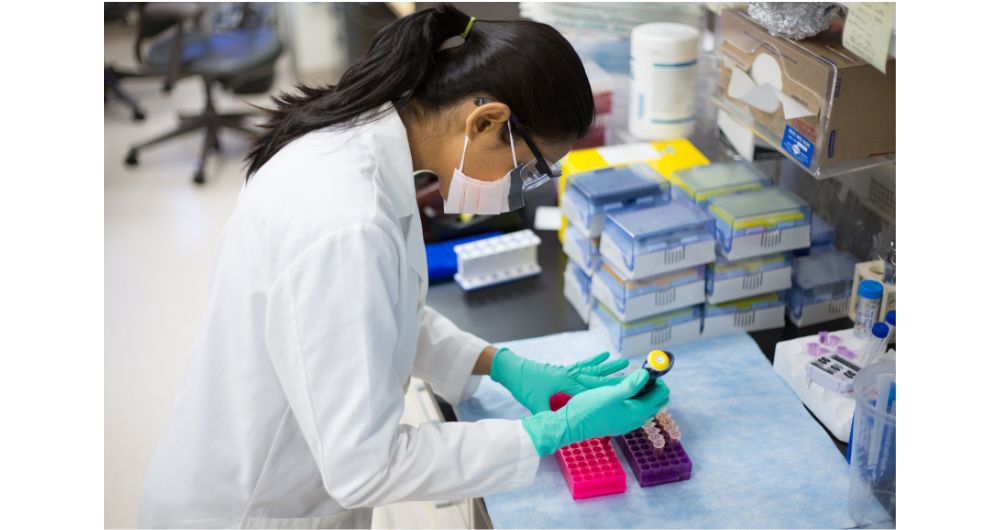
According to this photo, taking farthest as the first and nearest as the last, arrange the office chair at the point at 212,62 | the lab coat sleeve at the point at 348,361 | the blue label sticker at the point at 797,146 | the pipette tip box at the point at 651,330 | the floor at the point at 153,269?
1. the office chair at the point at 212,62
2. the floor at the point at 153,269
3. the pipette tip box at the point at 651,330
4. the blue label sticker at the point at 797,146
5. the lab coat sleeve at the point at 348,361

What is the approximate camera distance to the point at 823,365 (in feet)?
4.91

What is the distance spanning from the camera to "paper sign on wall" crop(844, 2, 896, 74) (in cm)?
129

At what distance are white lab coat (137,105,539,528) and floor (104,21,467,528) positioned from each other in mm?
707

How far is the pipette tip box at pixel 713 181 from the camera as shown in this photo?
66.7 inches

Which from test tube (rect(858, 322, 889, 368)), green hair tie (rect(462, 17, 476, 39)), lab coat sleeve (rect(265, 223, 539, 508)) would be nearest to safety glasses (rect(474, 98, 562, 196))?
green hair tie (rect(462, 17, 476, 39))

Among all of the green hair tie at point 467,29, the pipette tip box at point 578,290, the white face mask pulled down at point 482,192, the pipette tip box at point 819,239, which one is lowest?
the pipette tip box at point 578,290

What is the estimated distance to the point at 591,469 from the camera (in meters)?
1.36

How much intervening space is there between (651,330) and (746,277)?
0.67 ft

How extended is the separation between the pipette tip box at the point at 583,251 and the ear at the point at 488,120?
21.9 inches

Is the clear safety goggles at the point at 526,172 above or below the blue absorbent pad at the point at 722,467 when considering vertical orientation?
above

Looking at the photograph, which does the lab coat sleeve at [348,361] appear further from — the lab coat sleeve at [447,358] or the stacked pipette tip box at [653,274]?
the stacked pipette tip box at [653,274]

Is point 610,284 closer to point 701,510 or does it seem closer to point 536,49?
point 701,510

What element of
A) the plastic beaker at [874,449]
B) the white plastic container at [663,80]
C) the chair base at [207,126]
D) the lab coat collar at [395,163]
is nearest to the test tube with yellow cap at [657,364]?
the plastic beaker at [874,449]

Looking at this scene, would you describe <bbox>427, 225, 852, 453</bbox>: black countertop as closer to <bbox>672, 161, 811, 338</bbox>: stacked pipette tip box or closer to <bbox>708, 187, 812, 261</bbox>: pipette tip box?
<bbox>672, 161, 811, 338</bbox>: stacked pipette tip box
